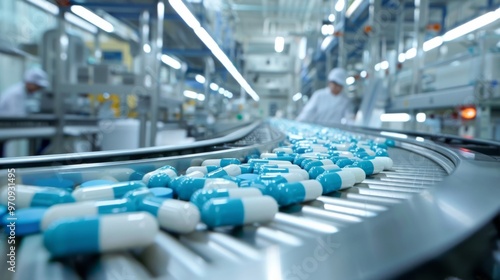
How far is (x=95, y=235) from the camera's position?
44 cm

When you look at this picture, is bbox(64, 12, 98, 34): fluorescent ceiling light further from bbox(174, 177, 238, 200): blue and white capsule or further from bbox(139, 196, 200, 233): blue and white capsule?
A: bbox(139, 196, 200, 233): blue and white capsule

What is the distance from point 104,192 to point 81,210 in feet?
0.47

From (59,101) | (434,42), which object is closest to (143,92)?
(59,101)

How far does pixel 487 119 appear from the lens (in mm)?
2863

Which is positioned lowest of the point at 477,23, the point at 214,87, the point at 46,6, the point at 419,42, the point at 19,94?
the point at 19,94

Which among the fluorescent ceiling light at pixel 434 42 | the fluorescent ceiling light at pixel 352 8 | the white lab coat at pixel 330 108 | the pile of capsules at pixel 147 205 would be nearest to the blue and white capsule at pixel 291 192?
the pile of capsules at pixel 147 205

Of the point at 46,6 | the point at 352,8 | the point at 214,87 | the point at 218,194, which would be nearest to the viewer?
the point at 218,194

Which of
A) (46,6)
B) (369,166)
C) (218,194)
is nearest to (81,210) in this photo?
(218,194)

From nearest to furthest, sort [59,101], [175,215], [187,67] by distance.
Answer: [175,215], [59,101], [187,67]

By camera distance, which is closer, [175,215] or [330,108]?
[175,215]

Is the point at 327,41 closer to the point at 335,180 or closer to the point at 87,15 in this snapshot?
the point at 87,15

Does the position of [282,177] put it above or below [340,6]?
below

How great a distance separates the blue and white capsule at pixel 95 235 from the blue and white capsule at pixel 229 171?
0.43m

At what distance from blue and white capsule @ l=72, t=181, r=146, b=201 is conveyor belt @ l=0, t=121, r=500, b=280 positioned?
0.51ft
